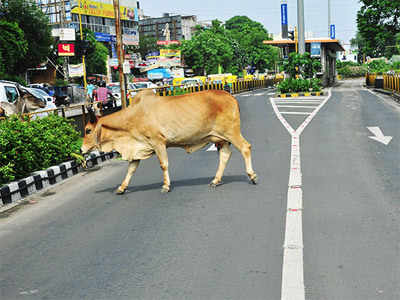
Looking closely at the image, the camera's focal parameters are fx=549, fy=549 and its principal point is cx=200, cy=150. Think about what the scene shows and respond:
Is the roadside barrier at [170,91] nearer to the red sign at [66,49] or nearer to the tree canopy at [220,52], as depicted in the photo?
the red sign at [66,49]

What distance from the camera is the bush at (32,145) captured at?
9742 millimetres

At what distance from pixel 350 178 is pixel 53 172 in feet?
18.2

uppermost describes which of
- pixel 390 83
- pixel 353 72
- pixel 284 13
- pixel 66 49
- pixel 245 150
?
pixel 284 13

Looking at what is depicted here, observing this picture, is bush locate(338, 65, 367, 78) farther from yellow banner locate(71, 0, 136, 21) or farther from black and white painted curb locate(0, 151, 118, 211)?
black and white painted curb locate(0, 151, 118, 211)

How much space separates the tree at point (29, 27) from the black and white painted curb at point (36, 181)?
111 feet

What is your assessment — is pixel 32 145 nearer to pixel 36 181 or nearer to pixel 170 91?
pixel 36 181

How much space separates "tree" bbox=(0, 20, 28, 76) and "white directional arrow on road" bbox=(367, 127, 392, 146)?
94.6ft

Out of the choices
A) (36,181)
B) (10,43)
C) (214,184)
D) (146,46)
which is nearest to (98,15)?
(146,46)

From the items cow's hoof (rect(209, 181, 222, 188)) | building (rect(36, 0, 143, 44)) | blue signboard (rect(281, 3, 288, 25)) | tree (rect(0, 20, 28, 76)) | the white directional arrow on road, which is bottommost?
the white directional arrow on road

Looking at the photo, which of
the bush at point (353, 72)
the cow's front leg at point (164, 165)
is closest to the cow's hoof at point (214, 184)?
the cow's front leg at point (164, 165)

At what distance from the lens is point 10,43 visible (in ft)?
128

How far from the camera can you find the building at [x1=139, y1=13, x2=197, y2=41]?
152 m

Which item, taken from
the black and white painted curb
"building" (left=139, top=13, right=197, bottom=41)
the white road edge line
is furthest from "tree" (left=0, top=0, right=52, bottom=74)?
"building" (left=139, top=13, right=197, bottom=41)

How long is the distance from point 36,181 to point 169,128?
9.96 feet
